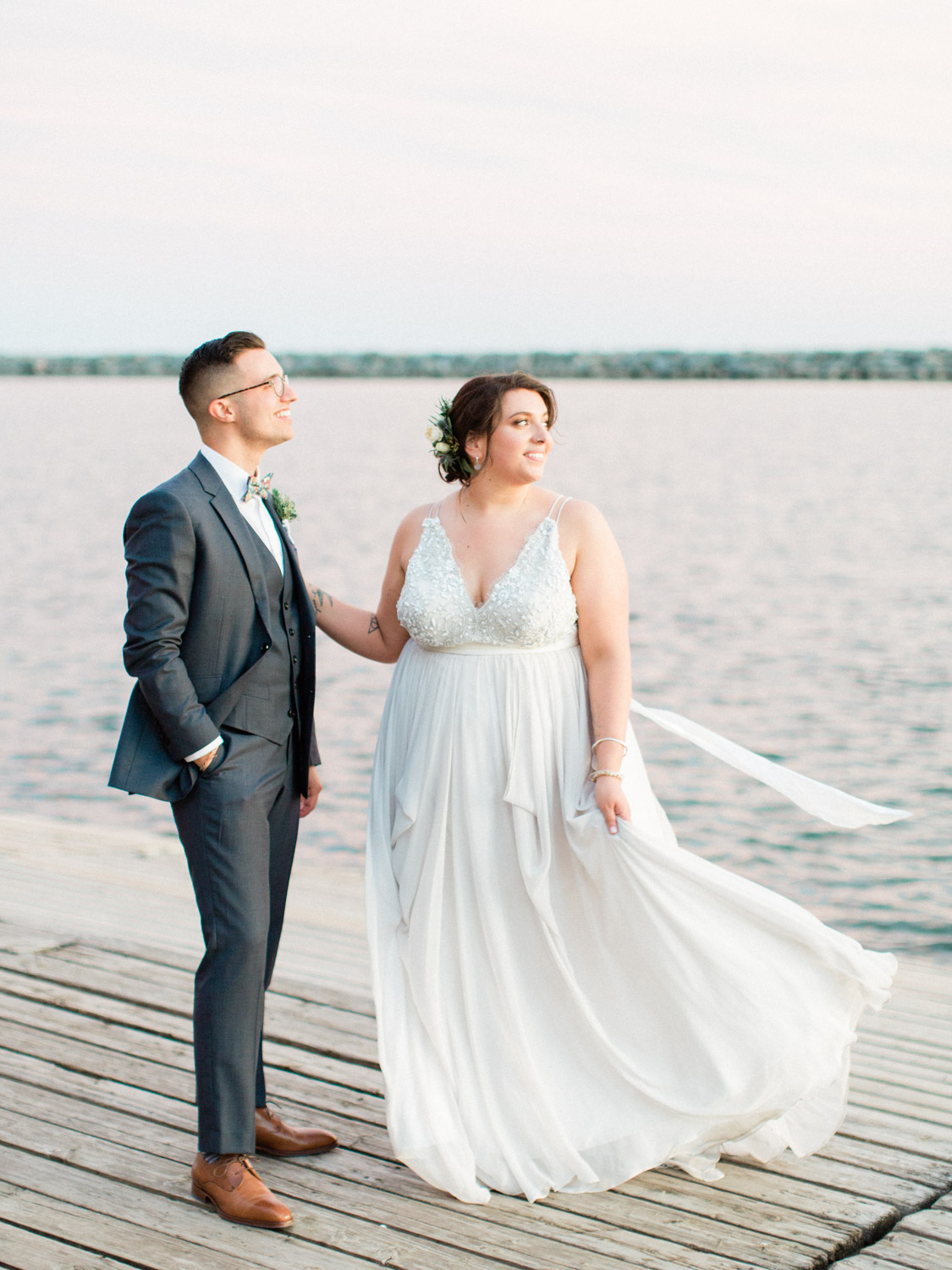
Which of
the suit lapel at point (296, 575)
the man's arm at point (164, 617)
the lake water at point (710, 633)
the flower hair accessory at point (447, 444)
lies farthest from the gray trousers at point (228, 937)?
the lake water at point (710, 633)

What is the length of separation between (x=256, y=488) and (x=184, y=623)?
0.39m

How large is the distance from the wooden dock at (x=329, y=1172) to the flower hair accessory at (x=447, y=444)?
1669 millimetres

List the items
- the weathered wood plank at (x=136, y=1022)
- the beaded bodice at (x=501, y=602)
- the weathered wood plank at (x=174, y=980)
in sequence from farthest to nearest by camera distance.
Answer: the weathered wood plank at (x=174, y=980) → the weathered wood plank at (x=136, y=1022) → the beaded bodice at (x=501, y=602)

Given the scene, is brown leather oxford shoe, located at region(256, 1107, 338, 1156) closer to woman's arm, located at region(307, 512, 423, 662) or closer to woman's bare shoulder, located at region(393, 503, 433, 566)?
woman's arm, located at region(307, 512, 423, 662)

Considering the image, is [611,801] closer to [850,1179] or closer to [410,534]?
[410,534]

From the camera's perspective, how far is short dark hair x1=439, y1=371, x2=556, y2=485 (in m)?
3.29

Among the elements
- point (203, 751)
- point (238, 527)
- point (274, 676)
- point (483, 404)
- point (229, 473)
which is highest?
point (483, 404)

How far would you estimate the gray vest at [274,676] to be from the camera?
10.1 feet

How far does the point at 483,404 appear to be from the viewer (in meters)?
3.30

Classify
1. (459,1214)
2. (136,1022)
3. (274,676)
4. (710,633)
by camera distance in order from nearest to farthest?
(459,1214)
(274,676)
(136,1022)
(710,633)

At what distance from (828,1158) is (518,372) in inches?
80.6

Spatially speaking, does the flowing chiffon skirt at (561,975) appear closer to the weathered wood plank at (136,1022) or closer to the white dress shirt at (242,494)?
the white dress shirt at (242,494)

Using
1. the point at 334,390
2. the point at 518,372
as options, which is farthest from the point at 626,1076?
the point at 334,390

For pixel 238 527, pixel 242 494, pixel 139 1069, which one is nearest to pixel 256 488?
pixel 242 494
